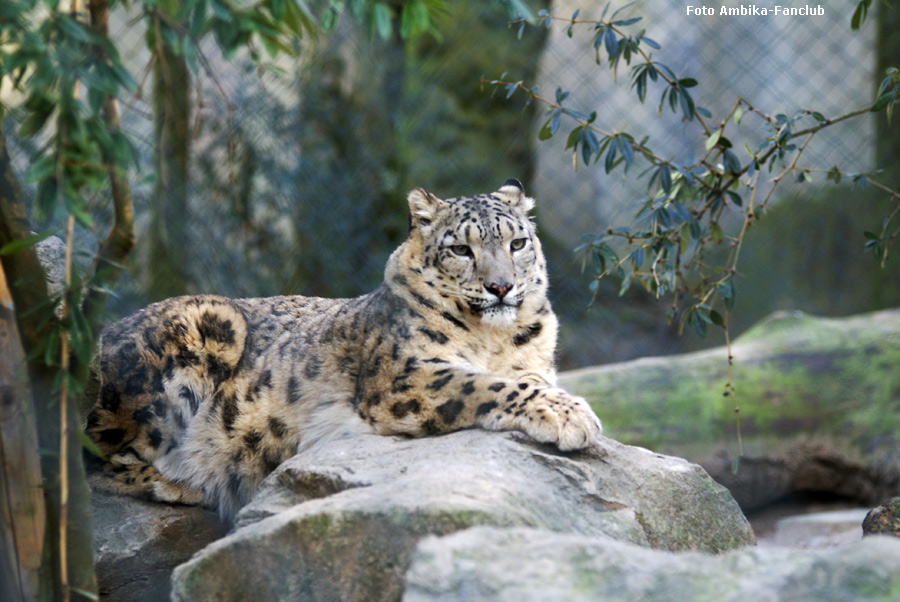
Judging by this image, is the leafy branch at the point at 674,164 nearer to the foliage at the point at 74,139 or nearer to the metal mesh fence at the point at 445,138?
the foliage at the point at 74,139

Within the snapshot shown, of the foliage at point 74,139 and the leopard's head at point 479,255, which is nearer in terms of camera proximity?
the foliage at point 74,139

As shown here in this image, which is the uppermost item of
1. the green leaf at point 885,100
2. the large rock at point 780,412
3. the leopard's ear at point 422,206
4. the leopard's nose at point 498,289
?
the green leaf at point 885,100

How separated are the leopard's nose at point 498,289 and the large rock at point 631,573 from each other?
1677mm

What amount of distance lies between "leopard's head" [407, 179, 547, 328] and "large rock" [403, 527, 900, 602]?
1.71 meters

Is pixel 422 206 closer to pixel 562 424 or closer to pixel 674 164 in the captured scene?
pixel 674 164

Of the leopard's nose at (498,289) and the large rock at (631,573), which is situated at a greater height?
the leopard's nose at (498,289)

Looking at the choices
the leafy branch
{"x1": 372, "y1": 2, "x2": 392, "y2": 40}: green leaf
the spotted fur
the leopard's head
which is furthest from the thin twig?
the leafy branch

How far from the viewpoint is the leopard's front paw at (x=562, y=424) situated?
3.07 metres

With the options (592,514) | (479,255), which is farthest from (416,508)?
(479,255)

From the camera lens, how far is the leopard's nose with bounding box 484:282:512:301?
367cm

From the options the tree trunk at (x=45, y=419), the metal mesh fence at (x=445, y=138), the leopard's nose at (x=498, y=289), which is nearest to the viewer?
the tree trunk at (x=45, y=419)

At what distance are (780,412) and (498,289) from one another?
9.65ft

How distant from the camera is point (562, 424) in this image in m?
3.08

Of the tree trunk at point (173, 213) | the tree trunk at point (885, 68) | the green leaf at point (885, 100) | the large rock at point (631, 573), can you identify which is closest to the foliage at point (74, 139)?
the large rock at point (631, 573)
